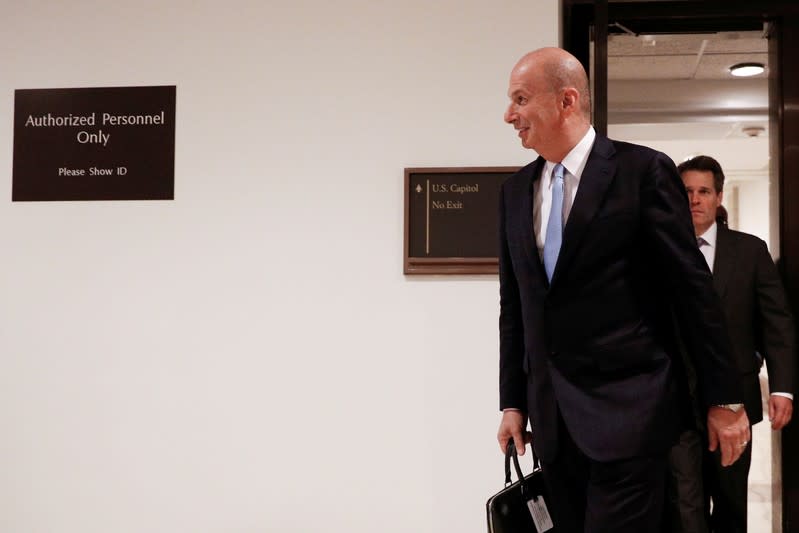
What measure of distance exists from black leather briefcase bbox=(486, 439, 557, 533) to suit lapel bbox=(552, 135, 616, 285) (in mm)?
520

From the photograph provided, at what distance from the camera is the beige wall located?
105 inches

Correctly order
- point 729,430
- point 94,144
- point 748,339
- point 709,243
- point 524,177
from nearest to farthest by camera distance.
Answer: point 729,430 → point 524,177 → point 748,339 → point 709,243 → point 94,144

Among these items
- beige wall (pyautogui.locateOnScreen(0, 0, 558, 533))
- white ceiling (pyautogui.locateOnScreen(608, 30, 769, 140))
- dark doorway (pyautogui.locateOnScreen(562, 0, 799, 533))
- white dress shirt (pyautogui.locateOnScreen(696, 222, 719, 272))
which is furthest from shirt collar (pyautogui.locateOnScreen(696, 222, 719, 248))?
white ceiling (pyautogui.locateOnScreen(608, 30, 769, 140))

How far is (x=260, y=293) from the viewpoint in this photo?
2.76 meters

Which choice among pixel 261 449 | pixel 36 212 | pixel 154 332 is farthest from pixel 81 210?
pixel 261 449

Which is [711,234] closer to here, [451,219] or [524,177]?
[451,219]

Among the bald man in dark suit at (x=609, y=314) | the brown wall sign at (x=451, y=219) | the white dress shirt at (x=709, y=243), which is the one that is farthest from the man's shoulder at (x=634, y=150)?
the white dress shirt at (x=709, y=243)

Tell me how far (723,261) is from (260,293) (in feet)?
5.63

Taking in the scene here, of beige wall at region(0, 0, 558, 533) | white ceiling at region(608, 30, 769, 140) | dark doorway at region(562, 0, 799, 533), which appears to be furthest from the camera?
white ceiling at region(608, 30, 769, 140)

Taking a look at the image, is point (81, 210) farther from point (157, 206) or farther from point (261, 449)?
point (261, 449)

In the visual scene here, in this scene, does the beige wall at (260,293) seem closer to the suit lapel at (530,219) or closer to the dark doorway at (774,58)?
the dark doorway at (774,58)

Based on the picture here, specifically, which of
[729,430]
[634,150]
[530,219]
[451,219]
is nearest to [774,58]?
[451,219]

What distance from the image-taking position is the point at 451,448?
2648 millimetres

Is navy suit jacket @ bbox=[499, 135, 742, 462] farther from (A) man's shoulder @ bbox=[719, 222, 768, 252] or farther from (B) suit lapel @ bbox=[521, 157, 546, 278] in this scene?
(A) man's shoulder @ bbox=[719, 222, 768, 252]
